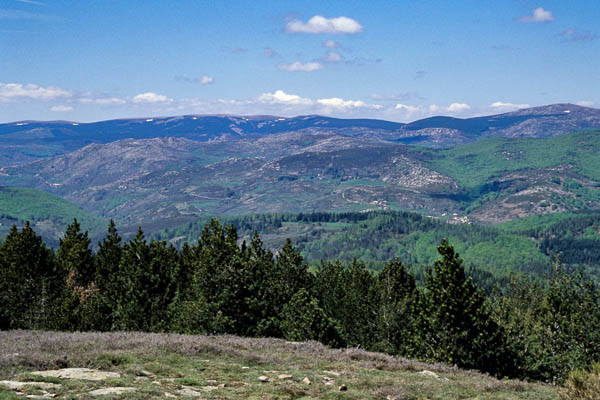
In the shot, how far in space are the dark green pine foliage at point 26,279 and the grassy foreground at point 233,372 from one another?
3848 cm

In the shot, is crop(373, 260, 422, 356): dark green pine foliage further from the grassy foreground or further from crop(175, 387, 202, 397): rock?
crop(175, 387, 202, 397): rock

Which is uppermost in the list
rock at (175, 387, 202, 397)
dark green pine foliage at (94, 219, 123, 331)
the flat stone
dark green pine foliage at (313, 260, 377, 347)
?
the flat stone

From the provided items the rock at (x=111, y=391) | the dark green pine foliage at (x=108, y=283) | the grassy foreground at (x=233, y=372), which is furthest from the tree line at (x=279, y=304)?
the rock at (x=111, y=391)

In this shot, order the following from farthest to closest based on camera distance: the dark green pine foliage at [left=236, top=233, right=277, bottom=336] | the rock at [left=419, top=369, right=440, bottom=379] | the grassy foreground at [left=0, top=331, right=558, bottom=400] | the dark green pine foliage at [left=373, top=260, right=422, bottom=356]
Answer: the dark green pine foliage at [left=373, top=260, right=422, bottom=356] → the dark green pine foliage at [left=236, top=233, right=277, bottom=336] → the rock at [left=419, top=369, right=440, bottom=379] → the grassy foreground at [left=0, top=331, right=558, bottom=400]

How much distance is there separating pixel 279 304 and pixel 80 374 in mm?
48963

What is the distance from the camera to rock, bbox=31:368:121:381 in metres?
22.0

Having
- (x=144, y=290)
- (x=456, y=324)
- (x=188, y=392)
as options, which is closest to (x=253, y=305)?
(x=144, y=290)

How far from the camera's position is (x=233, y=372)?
1037 inches

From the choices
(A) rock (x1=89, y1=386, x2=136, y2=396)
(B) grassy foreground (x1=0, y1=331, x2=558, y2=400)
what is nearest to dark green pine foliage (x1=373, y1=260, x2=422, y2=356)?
Result: (B) grassy foreground (x1=0, y1=331, x2=558, y2=400)

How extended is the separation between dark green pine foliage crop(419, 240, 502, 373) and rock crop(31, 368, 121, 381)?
3255 centimetres

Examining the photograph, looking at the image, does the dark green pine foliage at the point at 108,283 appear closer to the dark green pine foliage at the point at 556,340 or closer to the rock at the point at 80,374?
the rock at the point at 80,374

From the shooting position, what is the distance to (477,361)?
152 ft

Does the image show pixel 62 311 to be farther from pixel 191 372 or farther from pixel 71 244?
pixel 191 372

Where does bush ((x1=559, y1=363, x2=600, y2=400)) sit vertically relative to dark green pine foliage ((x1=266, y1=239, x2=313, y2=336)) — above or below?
above
